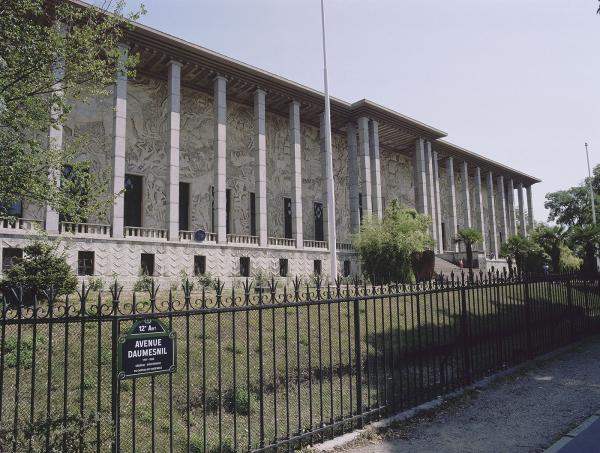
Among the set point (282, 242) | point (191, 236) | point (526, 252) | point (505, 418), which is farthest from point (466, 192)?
point (505, 418)

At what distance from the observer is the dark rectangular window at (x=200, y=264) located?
2555 cm

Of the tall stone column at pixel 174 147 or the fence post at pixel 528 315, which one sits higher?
the tall stone column at pixel 174 147

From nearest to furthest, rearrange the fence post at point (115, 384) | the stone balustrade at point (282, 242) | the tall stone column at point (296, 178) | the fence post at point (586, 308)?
the fence post at point (115, 384) < the fence post at point (586, 308) < the stone balustrade at point (282, 242) < the tall stone column at point (296, 178)

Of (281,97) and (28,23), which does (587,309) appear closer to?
(28,23)

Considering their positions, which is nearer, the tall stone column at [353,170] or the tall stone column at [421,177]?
the tall stone column at [353,170]

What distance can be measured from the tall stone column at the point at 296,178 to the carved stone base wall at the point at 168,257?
4.69ft

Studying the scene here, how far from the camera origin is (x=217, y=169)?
27.5 metres

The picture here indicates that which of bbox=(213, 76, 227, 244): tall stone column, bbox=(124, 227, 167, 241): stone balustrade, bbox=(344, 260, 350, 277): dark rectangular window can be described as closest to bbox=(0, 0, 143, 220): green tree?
bbox=(124, 227, 167, 241): stone balustrade

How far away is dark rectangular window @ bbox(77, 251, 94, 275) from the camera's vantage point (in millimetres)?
21453

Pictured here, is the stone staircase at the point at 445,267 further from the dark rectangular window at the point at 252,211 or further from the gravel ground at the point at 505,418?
the gravel ground at the point at 505,418

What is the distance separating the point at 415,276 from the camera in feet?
82.1

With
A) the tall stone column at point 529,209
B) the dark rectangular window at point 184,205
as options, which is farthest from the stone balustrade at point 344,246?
the tall stone column at point 529,209

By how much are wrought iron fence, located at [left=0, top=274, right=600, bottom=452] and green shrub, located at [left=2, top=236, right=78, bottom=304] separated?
3.50 m

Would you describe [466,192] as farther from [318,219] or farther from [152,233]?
[152,233]
